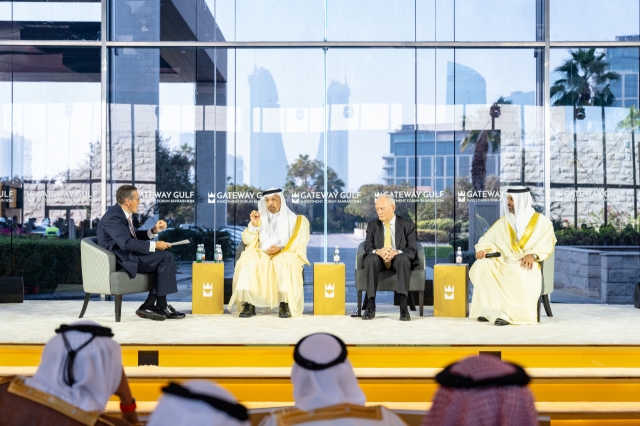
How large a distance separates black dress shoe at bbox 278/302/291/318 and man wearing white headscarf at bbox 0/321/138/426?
3.92m

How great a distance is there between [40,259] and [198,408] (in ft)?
22.3

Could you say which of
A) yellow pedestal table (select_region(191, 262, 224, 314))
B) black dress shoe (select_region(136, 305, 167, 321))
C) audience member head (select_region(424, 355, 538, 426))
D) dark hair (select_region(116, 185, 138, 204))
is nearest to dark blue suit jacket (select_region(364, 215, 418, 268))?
yellow pedestal table (select_region(191, 262, 224, 314))

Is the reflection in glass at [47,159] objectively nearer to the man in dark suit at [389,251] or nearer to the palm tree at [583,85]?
the man in dark suit at [389,251]

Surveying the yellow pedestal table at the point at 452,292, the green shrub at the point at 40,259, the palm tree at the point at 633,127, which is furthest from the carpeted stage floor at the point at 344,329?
the palm tree at the point at 633,127

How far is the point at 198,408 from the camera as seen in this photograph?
4.63 ft

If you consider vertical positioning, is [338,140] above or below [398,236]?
above

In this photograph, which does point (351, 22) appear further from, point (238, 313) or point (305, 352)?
point (305, 352)

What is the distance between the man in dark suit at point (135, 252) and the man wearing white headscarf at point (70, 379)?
366 centimetres

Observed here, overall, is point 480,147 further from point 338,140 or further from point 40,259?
point 40,259

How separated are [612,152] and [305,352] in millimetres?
6584

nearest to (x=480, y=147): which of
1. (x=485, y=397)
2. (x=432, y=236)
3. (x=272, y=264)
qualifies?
(x=432, y=236)

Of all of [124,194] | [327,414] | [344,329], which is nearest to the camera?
[327,414]

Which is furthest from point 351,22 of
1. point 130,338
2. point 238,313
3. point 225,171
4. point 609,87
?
point 130,338

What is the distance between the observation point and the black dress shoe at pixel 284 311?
5922 millimetres
